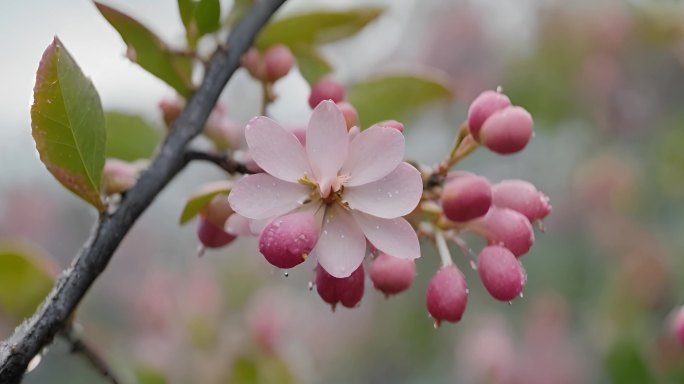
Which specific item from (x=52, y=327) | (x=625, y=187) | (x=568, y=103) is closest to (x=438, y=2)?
(x=568, y=103)

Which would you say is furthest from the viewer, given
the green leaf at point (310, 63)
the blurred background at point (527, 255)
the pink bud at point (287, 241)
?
the blurred background at point (527, 255)

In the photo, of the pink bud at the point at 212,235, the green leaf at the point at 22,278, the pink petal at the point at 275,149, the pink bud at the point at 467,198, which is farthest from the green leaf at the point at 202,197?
the green leaf at the point at 22,278

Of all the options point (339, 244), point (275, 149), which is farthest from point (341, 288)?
point (275, 149)

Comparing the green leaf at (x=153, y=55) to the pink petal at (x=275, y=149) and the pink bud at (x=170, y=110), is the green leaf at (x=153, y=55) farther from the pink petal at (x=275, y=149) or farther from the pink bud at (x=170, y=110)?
the pink petal at (x=275, y=149)

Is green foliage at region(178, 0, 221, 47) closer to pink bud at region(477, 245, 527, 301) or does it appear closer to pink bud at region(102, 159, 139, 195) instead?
pink bud at region(102, 159, 139, 195)

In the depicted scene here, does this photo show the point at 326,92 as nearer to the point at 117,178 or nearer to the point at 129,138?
the point at 117,178

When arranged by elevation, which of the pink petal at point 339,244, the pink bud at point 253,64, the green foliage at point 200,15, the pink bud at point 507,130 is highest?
the green foliage at point 200,15

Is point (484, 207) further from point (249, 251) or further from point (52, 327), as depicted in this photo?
point (249, 251)
